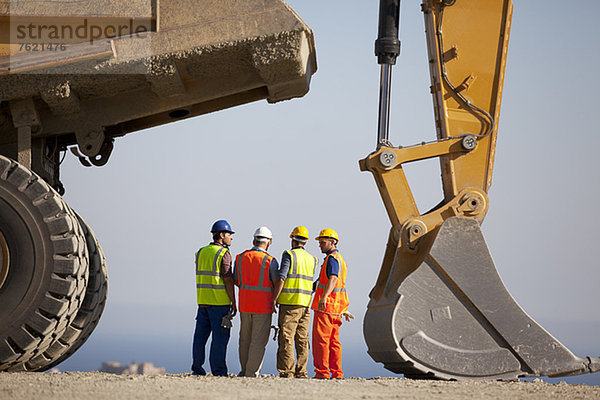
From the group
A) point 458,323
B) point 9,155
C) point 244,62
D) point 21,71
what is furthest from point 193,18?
point 458,323

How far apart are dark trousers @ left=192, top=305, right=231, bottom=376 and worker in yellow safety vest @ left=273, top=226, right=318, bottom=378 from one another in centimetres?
51

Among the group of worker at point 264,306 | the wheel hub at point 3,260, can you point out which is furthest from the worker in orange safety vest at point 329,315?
the wheel hub at point 3,260

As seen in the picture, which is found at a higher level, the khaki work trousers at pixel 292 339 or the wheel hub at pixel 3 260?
the wheel hub at pixel 3 260

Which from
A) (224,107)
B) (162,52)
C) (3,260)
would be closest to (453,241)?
(224,107)

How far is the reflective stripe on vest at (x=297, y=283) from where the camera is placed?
774 centimetres

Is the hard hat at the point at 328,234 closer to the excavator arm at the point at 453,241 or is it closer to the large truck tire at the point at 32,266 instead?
the excavator arm at the point at 453,241

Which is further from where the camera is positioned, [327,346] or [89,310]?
[327,346]

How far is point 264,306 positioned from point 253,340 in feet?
1.08

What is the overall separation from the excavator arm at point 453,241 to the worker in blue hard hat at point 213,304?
135 cm

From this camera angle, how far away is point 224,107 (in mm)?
7824

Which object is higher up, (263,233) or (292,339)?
(263,233)

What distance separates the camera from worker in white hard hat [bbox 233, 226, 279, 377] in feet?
25.1

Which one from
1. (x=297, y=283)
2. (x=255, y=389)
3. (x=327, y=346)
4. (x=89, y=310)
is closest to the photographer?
(x=255, y=389)

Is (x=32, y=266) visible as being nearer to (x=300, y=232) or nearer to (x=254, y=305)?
(x=254, y=305)
